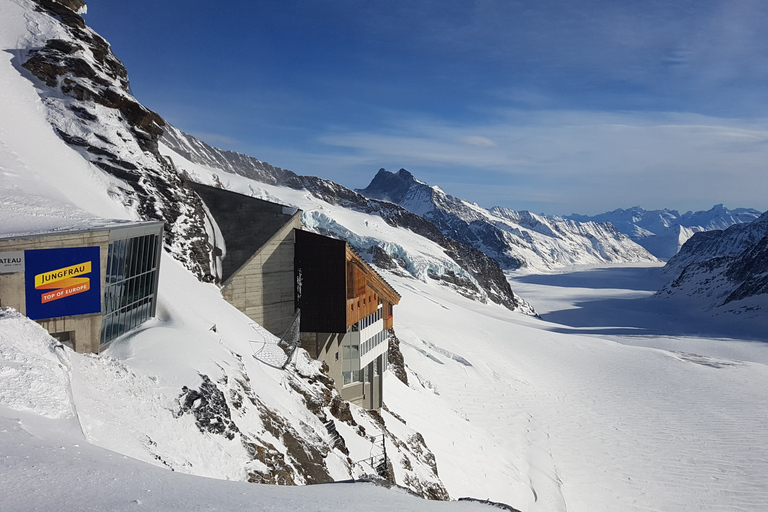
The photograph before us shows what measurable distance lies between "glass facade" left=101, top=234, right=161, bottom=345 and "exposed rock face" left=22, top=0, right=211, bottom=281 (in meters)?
6.11

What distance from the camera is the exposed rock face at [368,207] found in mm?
101312

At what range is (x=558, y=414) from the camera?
3581 cm

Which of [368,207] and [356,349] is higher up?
[368,207]

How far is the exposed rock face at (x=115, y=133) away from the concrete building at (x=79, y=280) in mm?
7504

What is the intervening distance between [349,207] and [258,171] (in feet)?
89.5

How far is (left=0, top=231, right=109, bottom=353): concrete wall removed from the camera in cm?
1024

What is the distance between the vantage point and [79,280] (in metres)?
11.4

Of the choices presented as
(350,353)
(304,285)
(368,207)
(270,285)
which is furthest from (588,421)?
(368,207)

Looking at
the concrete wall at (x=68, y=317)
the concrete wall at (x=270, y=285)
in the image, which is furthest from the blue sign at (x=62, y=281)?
the concrete wall at (x=270, y=285)

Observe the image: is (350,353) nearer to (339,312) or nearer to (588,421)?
(339,312)

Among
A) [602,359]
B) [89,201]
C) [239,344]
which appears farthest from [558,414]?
[89,201]

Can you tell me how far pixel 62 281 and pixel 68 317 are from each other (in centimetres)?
89

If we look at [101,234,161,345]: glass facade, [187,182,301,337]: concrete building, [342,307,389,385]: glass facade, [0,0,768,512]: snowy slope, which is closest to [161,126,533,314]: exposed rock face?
[0,0,768,512]: snowy slope

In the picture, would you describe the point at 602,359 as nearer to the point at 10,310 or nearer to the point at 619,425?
the point at 619,425
